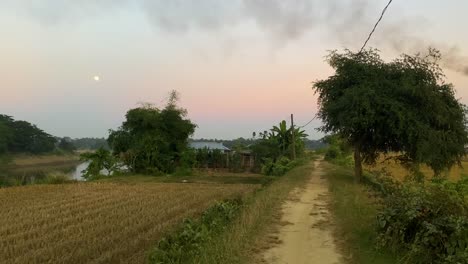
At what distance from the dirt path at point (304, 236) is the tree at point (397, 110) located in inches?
266

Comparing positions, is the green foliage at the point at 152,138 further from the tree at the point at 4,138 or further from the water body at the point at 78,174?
the tree at the point at 4,138

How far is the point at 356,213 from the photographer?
11.8m

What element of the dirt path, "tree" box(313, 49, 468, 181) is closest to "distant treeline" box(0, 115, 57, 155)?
"tree" box(313, 49, 468, 181)

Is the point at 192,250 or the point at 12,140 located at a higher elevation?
the point at 12,140

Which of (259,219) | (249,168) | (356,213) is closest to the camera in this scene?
(259,219)

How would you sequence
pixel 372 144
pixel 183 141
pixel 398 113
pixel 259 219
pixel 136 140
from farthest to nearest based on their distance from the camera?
pixel 183 141
pixel 136 140
pixel 372 144
pixel 398 113
pixel 259 219

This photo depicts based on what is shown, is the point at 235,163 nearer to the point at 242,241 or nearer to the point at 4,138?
the point at 242,241

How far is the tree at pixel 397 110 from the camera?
64.2 feet

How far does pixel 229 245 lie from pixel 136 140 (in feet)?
120

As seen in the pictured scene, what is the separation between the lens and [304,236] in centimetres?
937

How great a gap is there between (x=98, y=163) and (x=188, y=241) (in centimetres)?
3412

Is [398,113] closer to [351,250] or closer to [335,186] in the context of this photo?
[335,186]

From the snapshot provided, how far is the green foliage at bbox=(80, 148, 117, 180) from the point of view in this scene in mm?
40562

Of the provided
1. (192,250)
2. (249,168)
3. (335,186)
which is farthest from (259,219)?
(249,168)
